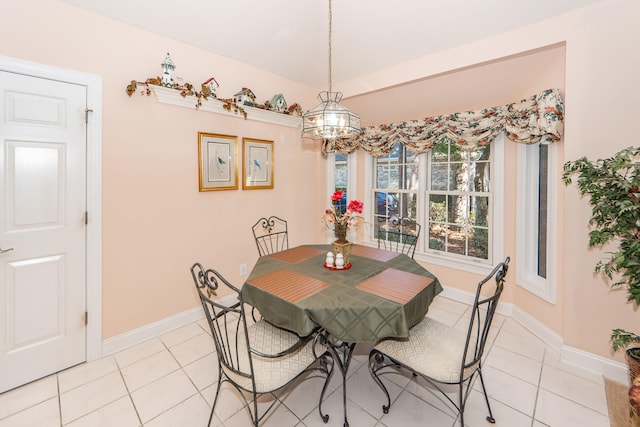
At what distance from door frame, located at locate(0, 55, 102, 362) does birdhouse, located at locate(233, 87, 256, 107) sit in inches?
47.8

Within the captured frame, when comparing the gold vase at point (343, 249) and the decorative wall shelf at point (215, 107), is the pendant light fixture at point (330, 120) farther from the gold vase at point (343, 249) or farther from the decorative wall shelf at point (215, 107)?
the decorative wall shelf at point (215, 107)

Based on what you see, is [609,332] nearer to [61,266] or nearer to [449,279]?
[449,279]

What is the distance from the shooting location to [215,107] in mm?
2908

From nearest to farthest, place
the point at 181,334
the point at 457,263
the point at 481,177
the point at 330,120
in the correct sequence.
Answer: the point at 330,120
the point at 181,334
the point at 481,177
the point at 457,263

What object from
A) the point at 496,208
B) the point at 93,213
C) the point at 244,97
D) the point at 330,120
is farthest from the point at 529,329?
the point at 93,213

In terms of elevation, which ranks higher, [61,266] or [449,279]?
[61,266]

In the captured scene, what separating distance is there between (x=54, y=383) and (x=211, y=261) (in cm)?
145

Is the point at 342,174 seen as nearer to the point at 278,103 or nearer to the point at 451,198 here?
the point at 278,103

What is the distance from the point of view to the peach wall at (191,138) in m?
1.99

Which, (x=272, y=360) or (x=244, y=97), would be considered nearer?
(x=272, y=360)

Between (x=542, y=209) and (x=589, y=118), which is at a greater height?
(x=589, y=118)

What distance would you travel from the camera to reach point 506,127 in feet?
9.09

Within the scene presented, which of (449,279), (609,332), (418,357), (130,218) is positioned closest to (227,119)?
(130,218)

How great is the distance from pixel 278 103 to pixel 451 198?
97.9 inches
